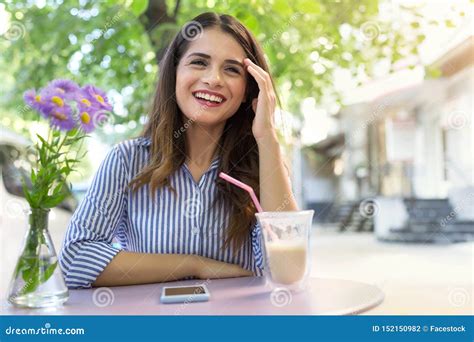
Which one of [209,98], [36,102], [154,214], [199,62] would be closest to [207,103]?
[209,98]

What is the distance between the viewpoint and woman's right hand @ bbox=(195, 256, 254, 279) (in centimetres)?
115

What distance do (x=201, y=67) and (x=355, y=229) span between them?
8084mm

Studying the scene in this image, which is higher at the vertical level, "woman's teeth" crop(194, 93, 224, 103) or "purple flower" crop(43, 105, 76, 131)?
"woman's teeth" crop(194, 93, 224, 103)

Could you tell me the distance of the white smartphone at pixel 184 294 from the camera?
902 millimetres

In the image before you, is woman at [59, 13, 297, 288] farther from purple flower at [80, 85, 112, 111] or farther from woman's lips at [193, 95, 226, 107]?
purple flower at [80, 85, 112, 111]

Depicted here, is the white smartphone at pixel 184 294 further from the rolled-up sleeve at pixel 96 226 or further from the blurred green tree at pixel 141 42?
the blurred green tree at pixel 141 42

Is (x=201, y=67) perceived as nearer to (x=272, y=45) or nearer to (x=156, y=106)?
(x=156, y=106)

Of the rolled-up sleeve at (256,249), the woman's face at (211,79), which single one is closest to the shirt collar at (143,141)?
the woman's face at (211,79)

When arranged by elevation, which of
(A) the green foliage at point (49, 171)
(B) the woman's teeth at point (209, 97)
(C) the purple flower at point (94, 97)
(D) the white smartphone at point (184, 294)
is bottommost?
(D) the white smartphone at point (184, 294)

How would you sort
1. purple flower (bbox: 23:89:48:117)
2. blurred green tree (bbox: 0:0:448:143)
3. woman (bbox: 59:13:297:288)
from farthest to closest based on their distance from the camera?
blurred green tree (bbox: 0:0:448:143)
woman (bbox: 59:13:297:288)
purple flower (bbox: 23:89:48:117)

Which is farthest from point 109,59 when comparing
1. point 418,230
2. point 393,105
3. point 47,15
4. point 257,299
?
point 393,105

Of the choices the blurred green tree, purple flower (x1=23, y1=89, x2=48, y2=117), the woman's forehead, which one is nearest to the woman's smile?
the woman's forehead

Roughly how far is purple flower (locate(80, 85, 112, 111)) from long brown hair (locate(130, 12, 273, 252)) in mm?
381

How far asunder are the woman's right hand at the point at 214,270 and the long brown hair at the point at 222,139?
163 millimetres
